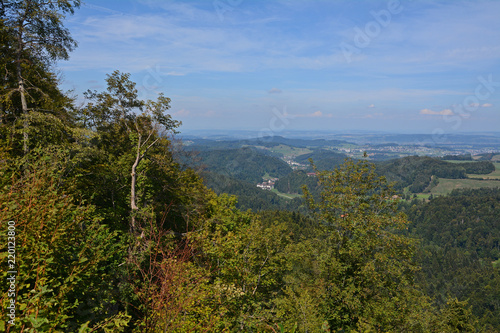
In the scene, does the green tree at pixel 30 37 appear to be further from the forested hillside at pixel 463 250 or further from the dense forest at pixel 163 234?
the forested hillside at pixel 463 250

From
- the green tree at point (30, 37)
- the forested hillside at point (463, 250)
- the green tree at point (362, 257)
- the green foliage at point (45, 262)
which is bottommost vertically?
the forested hillside at point (463, 250)

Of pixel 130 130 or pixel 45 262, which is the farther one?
pixel 130 130

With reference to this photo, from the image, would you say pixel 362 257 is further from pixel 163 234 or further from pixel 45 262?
pixel 45 262

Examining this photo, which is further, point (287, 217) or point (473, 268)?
point (473, 268)

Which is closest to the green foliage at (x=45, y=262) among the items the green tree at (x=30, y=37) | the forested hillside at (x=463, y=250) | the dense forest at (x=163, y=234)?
the dense forest at (x=163, y=234)

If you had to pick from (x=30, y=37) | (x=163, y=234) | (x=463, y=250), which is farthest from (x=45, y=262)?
(x=463, y=250)

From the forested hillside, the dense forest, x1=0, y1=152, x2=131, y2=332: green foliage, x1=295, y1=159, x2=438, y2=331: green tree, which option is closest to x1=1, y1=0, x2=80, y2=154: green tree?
the dense forest

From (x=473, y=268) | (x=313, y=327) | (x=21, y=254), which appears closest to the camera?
(x=21, y=254)

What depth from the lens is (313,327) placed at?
1005 cm

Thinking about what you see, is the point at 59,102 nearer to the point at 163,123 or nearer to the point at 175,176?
the point at 163,123

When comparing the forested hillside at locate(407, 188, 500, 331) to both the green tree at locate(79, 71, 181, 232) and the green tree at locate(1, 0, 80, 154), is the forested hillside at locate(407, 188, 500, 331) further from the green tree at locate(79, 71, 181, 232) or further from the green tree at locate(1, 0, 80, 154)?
the green tree at locate(1, 0, 80, 154)

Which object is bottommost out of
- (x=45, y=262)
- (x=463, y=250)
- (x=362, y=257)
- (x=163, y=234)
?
(x=463, y=250)

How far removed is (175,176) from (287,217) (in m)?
89.1

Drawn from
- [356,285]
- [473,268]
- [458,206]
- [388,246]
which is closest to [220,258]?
[356,285]
